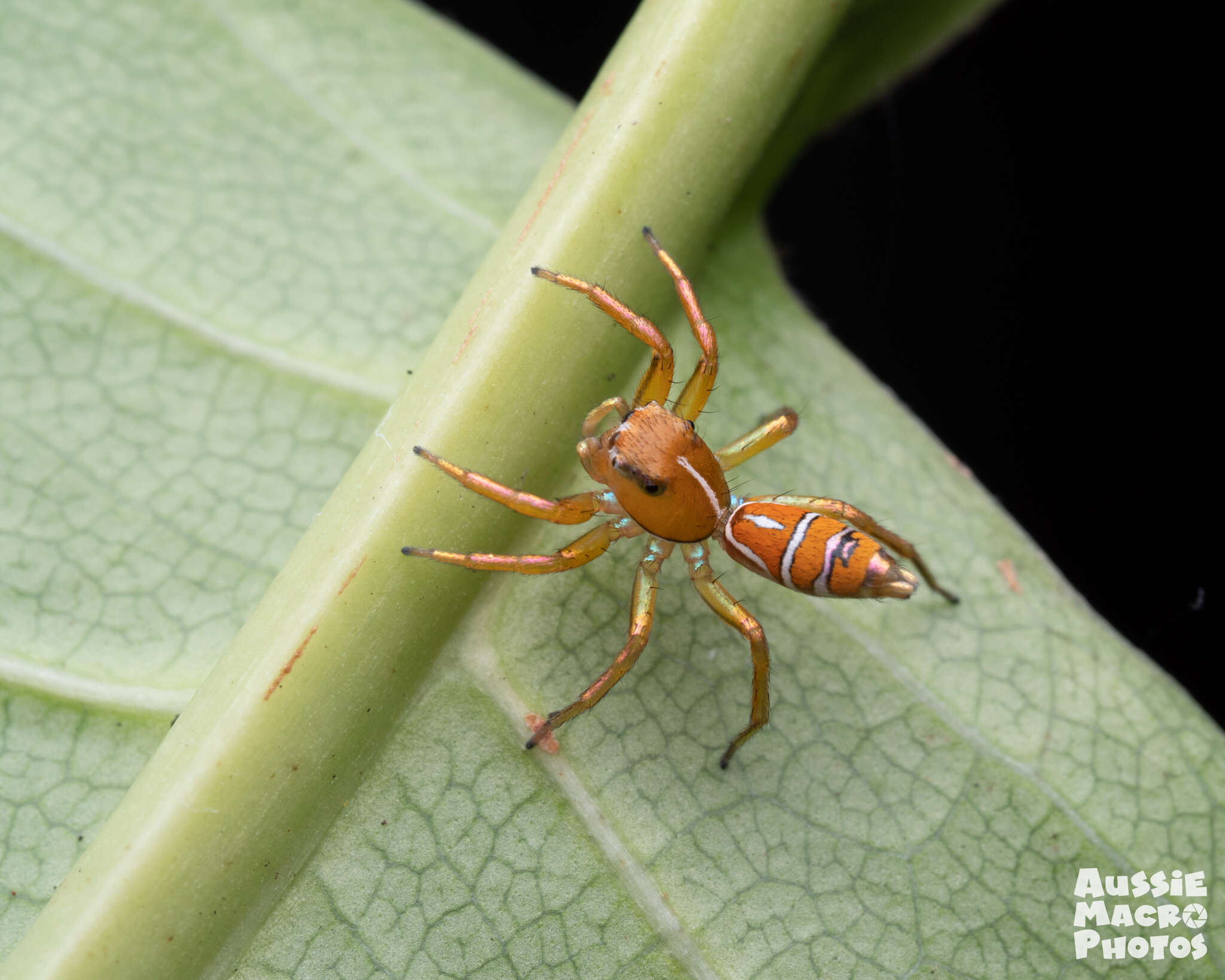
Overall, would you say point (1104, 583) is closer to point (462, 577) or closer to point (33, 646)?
point (462, 577)

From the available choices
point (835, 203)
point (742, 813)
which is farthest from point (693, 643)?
point (835, 203)

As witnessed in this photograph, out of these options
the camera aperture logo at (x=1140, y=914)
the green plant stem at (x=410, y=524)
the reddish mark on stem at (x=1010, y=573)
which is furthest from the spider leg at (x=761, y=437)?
the camera aperture logo at (x=1140, y=914)

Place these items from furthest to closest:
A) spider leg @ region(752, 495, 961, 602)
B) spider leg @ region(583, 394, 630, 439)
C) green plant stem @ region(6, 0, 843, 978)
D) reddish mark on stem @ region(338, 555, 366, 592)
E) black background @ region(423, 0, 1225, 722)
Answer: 1. black background @ region(423, 0, 1225, 722)
2. spider leg @ region(752, 495, 961, 602)
3. spider leg @ region(583, 394, 630, 439)
4. reddish mark on stem @ region(338, 555, 366, 592)
5. green plant stem @ region(6, 0, 843, 978)

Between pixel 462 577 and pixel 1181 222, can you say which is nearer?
pixel 462 577

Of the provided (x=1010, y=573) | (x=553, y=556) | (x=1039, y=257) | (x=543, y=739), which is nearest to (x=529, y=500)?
(x=553, y=556)

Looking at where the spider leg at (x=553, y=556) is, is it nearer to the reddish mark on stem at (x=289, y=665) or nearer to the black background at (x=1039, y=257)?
the reddish mark on stem at (x=289, y=665)

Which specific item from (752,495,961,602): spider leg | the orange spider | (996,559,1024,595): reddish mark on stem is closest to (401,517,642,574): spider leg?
the orange spider

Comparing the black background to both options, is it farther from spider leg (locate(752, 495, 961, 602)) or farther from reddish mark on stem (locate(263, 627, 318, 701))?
reddish mark on stem (locate(263, 627, 318, 701))
